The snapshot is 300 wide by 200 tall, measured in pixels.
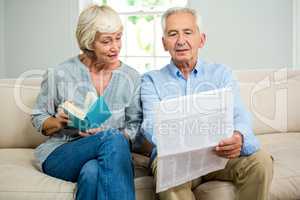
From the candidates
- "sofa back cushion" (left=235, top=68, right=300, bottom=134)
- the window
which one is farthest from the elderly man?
the window

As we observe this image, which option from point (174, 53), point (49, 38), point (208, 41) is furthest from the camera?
point (49, 38)

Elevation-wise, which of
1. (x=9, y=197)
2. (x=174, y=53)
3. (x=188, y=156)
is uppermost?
(x=174, y=53)

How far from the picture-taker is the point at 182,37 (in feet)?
5.82

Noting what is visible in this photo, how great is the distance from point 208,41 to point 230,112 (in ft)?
6.73

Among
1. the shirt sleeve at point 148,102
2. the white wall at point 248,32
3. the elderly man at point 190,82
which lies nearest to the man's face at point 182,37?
the elderly man at point 190,82

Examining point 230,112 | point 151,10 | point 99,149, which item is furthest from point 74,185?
point 151,10

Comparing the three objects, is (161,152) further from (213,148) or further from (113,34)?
(113,34)

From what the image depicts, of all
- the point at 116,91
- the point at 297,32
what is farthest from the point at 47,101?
the point at 297,32

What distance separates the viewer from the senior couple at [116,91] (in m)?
1.59

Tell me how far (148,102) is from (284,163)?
642 mm

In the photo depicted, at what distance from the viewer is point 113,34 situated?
1.81 m

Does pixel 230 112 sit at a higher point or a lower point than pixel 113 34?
lower

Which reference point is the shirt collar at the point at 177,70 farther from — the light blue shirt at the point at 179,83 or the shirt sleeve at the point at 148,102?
the shirt sleeve at the point at 148,102

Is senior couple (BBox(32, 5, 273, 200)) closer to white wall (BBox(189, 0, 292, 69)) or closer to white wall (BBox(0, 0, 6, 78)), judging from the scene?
white wall (BBox(189, 0, 292, 69))
